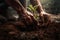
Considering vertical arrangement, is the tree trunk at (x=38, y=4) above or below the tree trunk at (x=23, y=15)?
above

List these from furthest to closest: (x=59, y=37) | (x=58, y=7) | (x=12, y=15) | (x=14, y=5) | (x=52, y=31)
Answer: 1. (x=58, y=7)
2. (x=12, y=15)
3. (x=14, y=5)
4. (x=52, y=31)
5. (x=59, y=37)

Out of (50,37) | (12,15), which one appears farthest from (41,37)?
(12,15)

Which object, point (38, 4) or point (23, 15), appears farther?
point (38, 4)

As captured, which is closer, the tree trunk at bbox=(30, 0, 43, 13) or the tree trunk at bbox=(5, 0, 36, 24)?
the tree trunk at bbox=(5, 0, 36, 24)

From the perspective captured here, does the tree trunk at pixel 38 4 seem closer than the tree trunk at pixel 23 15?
No

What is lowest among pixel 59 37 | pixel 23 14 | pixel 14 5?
pixel 59 37

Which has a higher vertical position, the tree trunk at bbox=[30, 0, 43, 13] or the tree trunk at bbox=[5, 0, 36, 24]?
the tree trunk at bbox=[30, 0, 43, 13]

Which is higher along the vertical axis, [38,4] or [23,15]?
[38,4]

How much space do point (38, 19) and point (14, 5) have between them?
2.42ft

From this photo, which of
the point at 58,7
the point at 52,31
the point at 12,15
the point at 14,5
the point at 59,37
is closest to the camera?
the point at 59,37

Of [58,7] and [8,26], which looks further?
[58,7]

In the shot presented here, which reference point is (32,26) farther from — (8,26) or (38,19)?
Answer: (8,26)

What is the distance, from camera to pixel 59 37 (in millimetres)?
3129

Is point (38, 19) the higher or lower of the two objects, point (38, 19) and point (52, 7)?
the lower
